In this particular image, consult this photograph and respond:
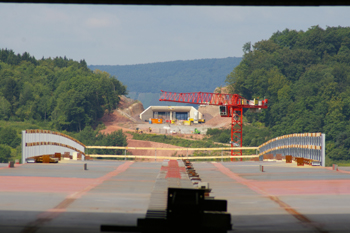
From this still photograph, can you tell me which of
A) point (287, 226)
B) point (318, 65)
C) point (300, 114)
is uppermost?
point (318, 65)

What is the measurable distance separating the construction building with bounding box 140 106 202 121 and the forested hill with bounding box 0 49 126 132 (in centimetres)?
1205

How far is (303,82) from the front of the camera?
14938 cm

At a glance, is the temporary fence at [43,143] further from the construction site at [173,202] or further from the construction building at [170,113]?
the construction building at [170,113]

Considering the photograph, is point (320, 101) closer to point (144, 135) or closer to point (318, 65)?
point (318, 65)

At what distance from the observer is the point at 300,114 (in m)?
136

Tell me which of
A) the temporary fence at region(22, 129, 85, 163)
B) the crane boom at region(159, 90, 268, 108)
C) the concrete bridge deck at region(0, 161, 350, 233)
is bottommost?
the concrete bridge deck at region(0, 161, 350, 233)

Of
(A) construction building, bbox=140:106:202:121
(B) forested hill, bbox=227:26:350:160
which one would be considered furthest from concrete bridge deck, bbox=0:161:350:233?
(A) construction building, bbox=140:106:202:121

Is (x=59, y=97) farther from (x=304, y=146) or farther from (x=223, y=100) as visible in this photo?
(x=304, y=146)

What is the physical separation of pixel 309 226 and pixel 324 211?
71.5 inches

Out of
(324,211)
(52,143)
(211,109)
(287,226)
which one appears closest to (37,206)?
(287,226)

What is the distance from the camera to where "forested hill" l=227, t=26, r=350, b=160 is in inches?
5148

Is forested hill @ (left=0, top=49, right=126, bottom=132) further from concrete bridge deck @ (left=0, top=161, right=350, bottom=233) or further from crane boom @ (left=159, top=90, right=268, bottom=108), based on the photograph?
concrete bridge deck @ (left=0, top=161, right=350, bottom=233)

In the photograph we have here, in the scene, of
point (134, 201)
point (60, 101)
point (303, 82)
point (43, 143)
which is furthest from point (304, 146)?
point (60, 101)

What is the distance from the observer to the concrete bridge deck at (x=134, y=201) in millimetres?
9186
